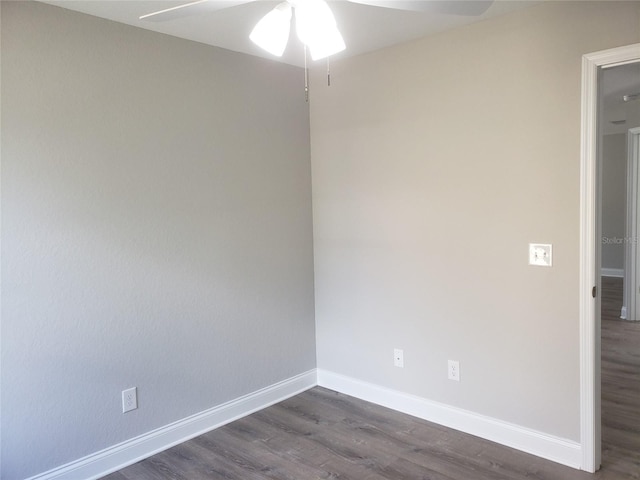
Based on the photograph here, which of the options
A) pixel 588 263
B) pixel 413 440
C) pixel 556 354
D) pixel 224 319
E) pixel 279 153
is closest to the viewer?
pixel 588 263

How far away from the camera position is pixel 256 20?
101 inches

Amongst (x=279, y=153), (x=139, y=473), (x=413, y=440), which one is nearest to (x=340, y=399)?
(x=413, y=440)

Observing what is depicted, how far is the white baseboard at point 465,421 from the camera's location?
2535 millimetres

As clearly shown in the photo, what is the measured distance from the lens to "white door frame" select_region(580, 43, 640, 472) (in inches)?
91.3

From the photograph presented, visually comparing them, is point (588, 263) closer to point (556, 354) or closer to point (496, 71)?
point (556, 354)

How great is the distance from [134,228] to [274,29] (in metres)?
1.44

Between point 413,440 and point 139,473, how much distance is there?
1.52m

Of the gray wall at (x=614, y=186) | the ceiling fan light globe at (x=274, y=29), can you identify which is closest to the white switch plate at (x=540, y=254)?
the ceiling fan light globe at (x=274, y=29)

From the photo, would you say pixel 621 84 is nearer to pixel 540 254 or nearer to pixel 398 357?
pixel 540 254

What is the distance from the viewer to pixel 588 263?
2.38m

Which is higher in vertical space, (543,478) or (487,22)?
(487,22)

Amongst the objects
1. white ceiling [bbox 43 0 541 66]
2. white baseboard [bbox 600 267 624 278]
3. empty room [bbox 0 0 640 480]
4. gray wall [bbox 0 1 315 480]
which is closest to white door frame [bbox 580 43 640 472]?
empty room [bbox 0 0 640 480]

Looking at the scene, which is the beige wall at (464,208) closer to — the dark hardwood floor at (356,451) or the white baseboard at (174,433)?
the dark hardwood floor at (356,451)

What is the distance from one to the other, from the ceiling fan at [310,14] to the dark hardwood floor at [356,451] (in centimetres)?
206
